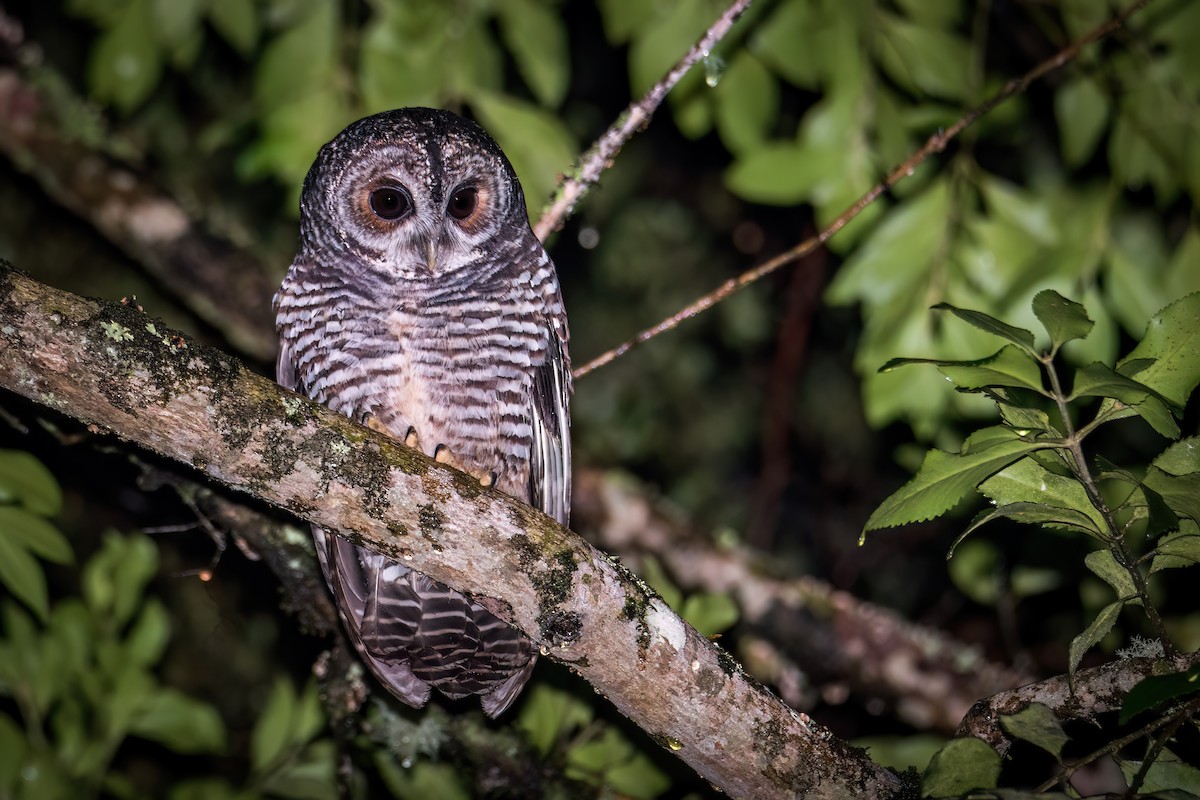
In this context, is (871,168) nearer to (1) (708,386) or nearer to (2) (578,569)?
(2) (578,569)

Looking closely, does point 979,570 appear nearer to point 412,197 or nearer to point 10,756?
point 412,197

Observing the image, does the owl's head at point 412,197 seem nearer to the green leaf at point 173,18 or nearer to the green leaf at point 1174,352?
the green leaf at point 173,18

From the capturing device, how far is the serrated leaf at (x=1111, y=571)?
5.51ft

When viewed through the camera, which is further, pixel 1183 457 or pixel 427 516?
pixel 427 516

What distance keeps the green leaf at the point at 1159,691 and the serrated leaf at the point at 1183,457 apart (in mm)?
369

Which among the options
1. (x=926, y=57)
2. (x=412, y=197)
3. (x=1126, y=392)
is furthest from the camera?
(x=926, y=57)

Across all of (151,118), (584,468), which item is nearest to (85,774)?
(584,468)

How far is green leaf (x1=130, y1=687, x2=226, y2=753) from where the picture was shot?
135 inches

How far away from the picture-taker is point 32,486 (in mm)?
2123

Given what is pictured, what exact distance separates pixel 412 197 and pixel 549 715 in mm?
1597

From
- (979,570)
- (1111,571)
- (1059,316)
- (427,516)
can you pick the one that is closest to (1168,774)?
(1111,571)

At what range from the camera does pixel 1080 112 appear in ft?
10.5

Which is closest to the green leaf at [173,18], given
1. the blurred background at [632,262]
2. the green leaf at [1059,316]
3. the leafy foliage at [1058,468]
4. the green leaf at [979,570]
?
the blurred background at [632,262]

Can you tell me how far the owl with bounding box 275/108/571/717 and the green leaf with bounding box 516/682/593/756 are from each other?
1.07 ft
